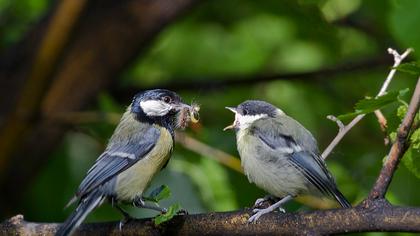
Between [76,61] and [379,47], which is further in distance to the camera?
[379,47]

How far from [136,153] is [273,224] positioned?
80 cm

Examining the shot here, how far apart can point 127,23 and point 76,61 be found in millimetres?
293

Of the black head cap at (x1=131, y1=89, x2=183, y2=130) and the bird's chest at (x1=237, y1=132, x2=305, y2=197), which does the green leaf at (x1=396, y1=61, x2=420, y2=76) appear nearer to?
the bird's chest at (x1=237, y1=132, x2=305, y2=197)

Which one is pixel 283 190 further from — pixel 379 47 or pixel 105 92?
pixel 379 47

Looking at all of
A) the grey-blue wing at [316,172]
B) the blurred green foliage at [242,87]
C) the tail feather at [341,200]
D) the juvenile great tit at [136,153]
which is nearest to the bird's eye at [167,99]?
the juvenile great tit at [136,153]

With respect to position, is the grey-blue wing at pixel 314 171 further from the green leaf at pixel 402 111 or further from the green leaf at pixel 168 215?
the green leaf at pixel 168 215

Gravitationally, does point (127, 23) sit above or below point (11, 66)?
above

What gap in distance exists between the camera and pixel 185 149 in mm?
3342

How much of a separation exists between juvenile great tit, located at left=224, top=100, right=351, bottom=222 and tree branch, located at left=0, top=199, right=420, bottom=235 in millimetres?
396

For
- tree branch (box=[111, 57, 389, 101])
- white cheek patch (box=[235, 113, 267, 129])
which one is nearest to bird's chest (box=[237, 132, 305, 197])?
white cheek patch (box=[235, 113, 267, 129])

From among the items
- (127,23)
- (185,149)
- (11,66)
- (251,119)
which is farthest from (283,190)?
(11,66)

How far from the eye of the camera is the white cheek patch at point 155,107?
9.24ft

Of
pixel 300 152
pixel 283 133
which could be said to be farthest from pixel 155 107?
pixel 300 152

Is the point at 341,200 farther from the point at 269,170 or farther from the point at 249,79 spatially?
the point at 249,79
